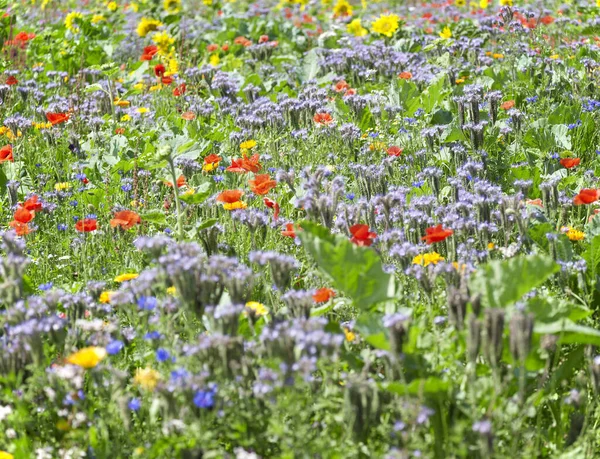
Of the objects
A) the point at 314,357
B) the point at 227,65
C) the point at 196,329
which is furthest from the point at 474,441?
the point at 227,65

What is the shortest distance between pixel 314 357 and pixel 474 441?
24.5 inches

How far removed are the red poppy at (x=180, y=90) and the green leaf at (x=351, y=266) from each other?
418 cm

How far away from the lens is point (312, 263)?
3893mm

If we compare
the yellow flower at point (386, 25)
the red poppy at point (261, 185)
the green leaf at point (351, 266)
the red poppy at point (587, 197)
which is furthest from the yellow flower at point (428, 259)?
the yellow flower at point (386, 25)

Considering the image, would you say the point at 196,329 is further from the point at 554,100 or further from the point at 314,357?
the point at 554,100

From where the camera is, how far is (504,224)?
3805 mm

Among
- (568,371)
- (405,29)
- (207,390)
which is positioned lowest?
(405,29)

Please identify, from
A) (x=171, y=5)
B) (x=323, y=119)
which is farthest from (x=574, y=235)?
(x=171, y=5)

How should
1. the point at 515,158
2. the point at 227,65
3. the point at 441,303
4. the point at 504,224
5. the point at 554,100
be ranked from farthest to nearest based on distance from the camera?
the point at 227,65 < the point at 554,100 < the point at 515,158 < the point at 504,224 < the point at 441,303

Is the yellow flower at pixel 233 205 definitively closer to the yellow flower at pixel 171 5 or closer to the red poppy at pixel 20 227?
the red poppy at pixel 20 227

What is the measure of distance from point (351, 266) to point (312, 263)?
0.78 meters

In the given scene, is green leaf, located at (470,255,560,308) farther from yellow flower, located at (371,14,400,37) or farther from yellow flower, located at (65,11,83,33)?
yellow flower, located at (65,11,83,33)

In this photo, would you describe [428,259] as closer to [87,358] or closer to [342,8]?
[87,358]

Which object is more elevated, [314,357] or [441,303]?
[314,357]
